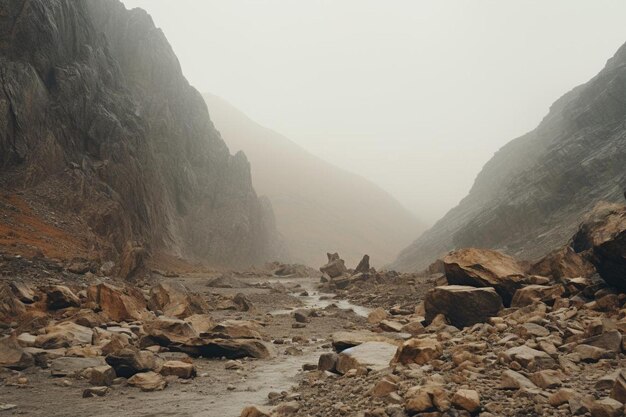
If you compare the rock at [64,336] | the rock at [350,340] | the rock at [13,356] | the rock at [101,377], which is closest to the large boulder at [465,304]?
the rock at [350,340]

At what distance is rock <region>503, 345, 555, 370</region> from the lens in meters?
6.36

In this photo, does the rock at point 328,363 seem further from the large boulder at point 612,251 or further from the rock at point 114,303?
the rock at point 114,303

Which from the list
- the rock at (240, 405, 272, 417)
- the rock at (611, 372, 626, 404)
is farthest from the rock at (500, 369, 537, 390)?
the rock at (240, 405, 272, 417)

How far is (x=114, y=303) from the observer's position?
14.8 m

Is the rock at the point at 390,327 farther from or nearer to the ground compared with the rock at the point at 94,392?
nearer to the ground

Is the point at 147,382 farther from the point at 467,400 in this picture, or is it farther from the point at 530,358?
the point at 530,358

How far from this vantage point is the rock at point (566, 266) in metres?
13.1

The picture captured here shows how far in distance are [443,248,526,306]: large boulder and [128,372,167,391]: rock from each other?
888 cm

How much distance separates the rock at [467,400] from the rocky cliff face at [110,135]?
120 ft

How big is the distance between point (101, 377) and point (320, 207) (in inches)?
5526

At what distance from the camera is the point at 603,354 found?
21.4 ft

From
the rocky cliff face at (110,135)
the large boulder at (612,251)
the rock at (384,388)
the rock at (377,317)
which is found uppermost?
the rocky cliff face at (110,135)

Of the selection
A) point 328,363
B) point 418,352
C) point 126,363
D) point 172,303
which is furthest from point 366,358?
point 172,303

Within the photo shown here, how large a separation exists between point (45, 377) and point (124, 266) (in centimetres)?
2117
